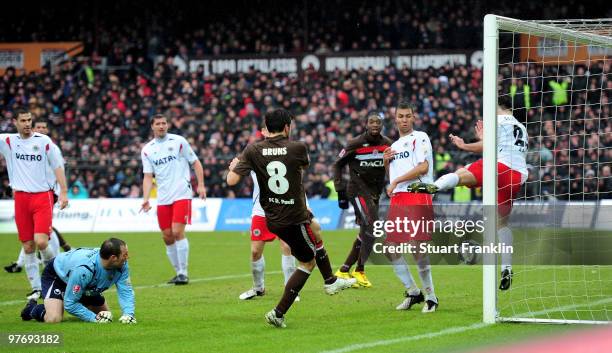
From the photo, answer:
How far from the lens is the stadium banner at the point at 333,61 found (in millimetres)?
35156

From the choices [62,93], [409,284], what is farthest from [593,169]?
[62,93]

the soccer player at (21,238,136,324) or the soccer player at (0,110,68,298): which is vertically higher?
the soccer player at (0,110,68,298)

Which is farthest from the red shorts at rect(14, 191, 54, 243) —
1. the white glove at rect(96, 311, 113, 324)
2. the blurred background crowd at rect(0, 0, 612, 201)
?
the blurred background crowd at rect(0, 0, 612, 201)

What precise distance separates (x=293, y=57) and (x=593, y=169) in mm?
15480

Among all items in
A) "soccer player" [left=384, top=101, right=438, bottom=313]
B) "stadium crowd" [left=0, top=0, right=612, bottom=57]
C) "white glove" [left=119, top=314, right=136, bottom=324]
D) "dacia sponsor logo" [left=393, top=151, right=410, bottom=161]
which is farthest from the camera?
"stadium crowd" [left=0, top=0, right=612, bottom=57]

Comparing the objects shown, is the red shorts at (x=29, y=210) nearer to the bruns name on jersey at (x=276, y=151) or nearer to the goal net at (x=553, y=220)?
the bruns name on jersey at (x=276, y=151)

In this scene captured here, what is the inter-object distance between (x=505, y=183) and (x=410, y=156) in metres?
1.40

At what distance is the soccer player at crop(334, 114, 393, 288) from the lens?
13.8 meters

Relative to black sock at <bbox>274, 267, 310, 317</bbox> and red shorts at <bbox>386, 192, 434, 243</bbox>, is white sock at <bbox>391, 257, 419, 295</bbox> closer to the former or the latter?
red shorts at <bbox>386, 192, 434, 243</bbox>

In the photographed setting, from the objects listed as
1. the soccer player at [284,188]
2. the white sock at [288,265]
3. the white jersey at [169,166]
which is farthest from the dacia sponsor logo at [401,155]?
the white jersey at [169,166]

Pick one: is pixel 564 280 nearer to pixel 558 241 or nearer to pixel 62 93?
pixel 558 241

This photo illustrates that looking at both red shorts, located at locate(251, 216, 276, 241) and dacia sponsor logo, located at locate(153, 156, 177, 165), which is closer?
red shorts, located at locate(251, 216, 276, 241)

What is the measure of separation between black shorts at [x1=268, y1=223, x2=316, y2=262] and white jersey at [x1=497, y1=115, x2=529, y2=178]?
290 cm

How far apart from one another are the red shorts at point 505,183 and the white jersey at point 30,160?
18.0 feet
